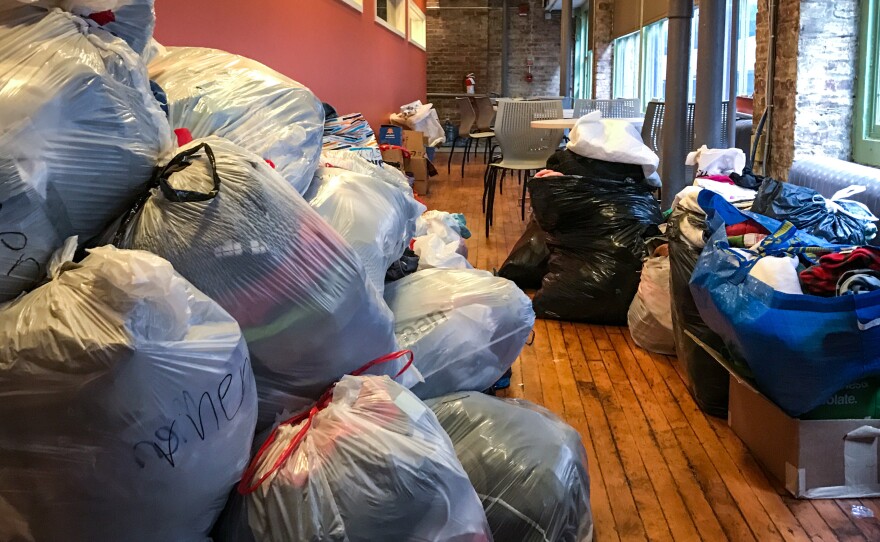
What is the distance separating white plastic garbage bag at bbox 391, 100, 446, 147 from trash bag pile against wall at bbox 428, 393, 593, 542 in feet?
20.5

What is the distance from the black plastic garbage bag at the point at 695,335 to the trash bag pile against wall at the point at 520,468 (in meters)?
0.85

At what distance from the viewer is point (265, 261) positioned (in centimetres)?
125

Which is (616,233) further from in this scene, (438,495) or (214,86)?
(438,495)

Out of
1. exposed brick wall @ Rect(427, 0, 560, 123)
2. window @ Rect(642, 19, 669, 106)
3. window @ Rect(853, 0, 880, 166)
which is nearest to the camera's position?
window @ Rect(853, 0, 880, 166)

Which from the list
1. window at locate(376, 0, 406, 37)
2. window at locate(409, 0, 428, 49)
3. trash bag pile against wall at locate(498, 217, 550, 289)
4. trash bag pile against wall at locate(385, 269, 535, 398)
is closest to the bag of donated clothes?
trash bag pile against wall at locate(385, 269, 535, 398)

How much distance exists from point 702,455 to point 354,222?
1.10 metres

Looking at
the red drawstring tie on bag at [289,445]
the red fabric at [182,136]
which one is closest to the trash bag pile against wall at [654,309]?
the red drawstring tie on bag at [289,445]

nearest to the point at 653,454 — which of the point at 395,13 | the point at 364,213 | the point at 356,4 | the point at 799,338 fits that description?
the point at 799,338

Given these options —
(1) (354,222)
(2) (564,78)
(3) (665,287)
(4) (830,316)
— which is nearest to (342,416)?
(1) (354,222)

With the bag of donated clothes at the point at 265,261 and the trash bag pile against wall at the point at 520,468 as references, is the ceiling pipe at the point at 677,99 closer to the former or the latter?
the trash bag pile against wall at the point at 520,468

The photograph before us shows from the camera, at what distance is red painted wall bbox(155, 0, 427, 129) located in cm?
276

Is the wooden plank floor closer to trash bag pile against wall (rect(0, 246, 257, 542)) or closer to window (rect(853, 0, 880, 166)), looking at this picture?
trash bag pile against wall (rect(0, 246, 257, 542))

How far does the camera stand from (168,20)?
8.16ft

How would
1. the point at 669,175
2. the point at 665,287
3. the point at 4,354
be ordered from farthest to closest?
the point at 669,175, the point at 665,287, the point at 4,354
